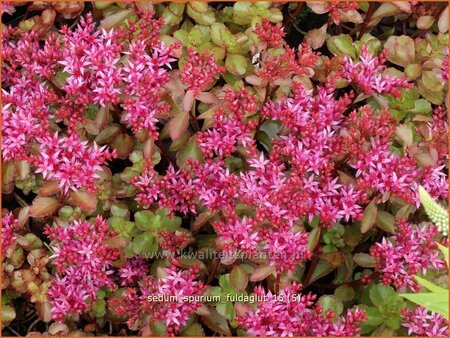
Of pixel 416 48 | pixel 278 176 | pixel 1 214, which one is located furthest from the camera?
pixel 416 48

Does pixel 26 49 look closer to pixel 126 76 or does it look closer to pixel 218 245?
pixel 126 76

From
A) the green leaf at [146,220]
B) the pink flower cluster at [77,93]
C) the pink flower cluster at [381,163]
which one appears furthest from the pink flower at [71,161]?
the pink flower cluster at [381,163]

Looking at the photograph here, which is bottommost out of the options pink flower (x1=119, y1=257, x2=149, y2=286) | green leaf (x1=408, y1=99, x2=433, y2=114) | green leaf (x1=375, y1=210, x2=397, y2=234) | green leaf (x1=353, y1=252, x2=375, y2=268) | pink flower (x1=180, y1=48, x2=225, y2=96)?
pink flower (x1=119, y1=257, x2=149, y2=286)

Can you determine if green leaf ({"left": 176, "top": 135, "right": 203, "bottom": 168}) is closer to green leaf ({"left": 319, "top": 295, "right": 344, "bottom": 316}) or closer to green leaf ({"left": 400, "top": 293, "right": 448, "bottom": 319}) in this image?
green leaf ({"left": 319, "top": 295, "right": 344, "bottom": 316})

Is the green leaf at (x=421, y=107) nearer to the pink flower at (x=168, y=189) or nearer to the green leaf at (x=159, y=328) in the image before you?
the pink flower at (x=168, y=189)

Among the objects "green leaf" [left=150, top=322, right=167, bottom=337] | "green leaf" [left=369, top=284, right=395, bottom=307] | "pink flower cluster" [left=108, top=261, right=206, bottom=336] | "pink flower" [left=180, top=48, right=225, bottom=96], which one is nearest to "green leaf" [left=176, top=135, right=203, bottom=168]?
"pink flower" [left=180, top=48, right=225, bottom=96]


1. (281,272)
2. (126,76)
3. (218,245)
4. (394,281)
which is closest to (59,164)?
(126,76)
